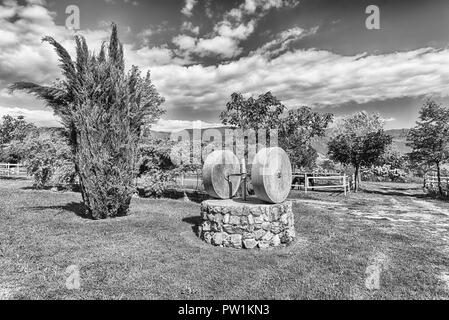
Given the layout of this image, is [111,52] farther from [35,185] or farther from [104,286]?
[35,185]

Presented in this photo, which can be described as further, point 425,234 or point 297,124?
point 297,124

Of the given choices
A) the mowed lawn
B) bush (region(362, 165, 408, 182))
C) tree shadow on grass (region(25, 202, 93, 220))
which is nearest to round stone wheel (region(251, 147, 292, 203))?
the mowed lawn

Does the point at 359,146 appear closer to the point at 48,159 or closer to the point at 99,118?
the point at 99,118

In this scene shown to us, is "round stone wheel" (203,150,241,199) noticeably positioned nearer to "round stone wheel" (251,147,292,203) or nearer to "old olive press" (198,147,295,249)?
"old olive press" (198,147,295,249)

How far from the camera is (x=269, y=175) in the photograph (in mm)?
7961

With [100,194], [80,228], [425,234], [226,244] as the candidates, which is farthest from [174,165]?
[425,234]

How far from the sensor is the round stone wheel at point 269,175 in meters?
7.86

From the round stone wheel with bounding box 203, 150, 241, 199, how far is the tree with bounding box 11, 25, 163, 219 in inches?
136

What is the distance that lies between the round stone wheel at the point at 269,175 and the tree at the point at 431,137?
52.1ft

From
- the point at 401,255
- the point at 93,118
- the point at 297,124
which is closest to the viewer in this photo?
the point at 401,255

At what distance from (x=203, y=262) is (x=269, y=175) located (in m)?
2.99

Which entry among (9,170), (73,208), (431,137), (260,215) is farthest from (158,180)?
(9,170)

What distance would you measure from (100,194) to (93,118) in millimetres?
2731
